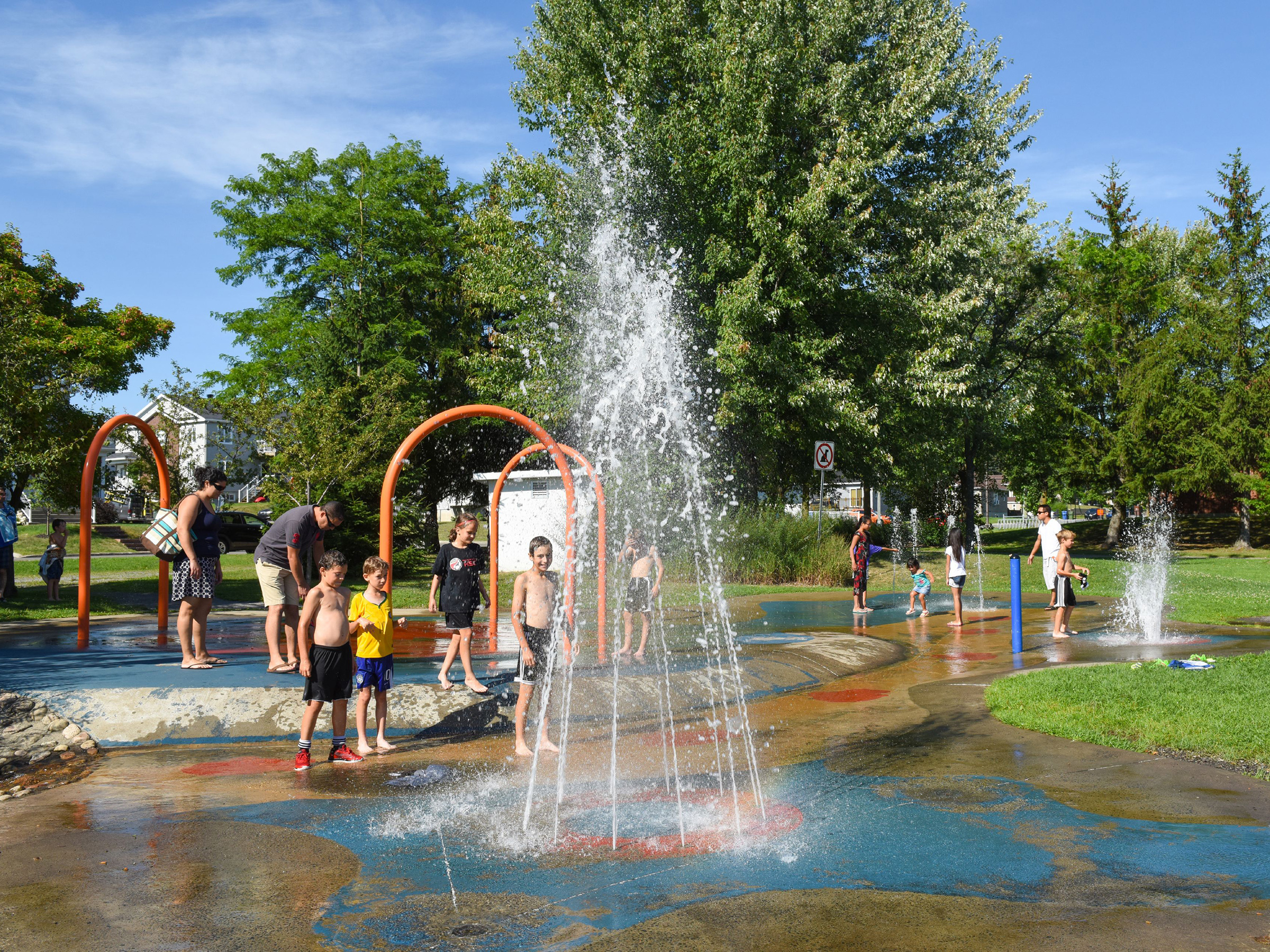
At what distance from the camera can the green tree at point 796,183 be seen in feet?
80.4

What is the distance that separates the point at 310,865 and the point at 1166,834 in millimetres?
4834

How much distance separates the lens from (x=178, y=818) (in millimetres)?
6074

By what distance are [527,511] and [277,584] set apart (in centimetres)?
2085

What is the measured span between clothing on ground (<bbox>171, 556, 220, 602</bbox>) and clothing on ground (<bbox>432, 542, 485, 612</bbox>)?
7.40 ft

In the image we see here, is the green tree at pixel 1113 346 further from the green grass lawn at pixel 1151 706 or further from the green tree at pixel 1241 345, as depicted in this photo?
the green grass lawn at pixel 1151 706

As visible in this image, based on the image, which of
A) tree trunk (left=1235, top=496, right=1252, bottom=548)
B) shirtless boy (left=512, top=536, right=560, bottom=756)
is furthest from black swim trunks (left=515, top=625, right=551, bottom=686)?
tree trunk (left=1235, top=496, right=1252, bottom=548)

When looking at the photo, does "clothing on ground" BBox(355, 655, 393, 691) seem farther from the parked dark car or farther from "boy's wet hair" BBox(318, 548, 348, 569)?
the parked dark car

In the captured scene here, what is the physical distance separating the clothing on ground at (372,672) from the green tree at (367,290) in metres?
23.2

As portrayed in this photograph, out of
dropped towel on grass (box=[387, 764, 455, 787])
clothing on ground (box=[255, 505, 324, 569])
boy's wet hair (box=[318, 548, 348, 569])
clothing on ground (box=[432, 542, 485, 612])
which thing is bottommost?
dropped towel on grass (box=[387, 764, 455, 787])

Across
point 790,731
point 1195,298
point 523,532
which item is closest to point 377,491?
point 523,532

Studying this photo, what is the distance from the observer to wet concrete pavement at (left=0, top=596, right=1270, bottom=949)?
4293 mm

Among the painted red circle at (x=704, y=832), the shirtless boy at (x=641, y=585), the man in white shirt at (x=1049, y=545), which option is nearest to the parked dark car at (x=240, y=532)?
the shirtless boy at (x=641, y=585)

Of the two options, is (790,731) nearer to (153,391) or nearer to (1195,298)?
(153,391)

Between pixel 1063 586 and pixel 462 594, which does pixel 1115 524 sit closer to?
pixel 1063 586
